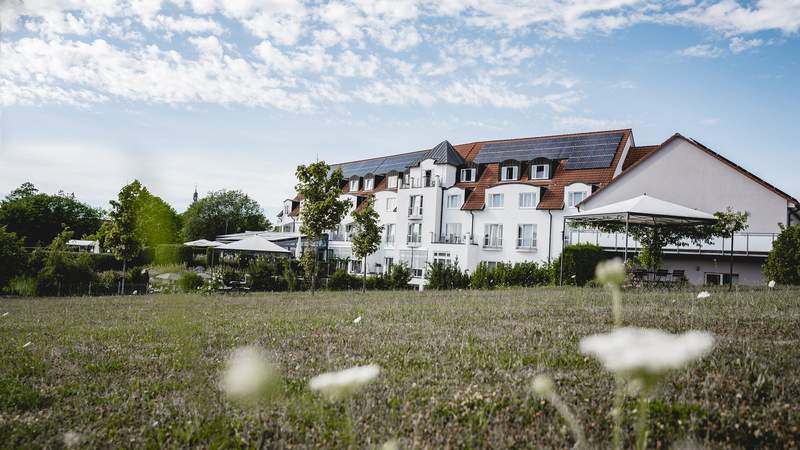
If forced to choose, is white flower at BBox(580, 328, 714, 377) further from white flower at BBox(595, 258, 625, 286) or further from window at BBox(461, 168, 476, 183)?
window at BBox(461, 168, 476, 183)

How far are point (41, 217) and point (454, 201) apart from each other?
74.7 metres

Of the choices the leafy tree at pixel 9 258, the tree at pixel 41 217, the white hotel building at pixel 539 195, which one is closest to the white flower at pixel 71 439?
the leafy tree at pixel 9 258

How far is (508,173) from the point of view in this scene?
4350cm

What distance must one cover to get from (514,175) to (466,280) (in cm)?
1734

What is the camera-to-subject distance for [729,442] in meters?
3.09

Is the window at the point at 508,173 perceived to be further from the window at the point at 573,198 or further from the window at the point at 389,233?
the window at the point at 389,233

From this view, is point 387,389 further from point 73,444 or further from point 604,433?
point 73,444

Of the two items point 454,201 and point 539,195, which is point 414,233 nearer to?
point 454,201

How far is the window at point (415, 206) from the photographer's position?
47.7 m

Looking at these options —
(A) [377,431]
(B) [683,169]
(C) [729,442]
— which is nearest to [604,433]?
(C) [729,442]

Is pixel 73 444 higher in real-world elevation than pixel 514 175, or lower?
lower

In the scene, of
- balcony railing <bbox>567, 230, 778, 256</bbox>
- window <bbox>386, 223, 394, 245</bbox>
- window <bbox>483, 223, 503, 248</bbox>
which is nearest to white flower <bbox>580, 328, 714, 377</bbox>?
balcony railing <bbox>567, 230, 778, 256</bbox>

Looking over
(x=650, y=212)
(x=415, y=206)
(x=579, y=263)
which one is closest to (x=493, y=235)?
(x=415, y=206)

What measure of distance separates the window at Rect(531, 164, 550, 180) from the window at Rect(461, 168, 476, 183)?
6147 millimetres
